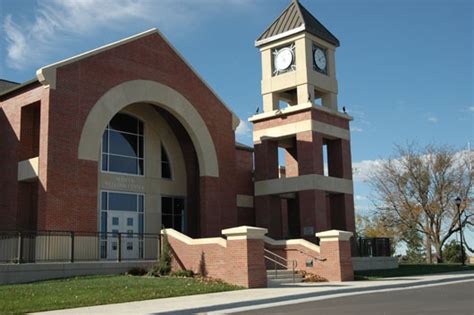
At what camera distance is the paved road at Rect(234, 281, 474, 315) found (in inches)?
553

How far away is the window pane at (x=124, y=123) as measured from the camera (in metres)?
30.8

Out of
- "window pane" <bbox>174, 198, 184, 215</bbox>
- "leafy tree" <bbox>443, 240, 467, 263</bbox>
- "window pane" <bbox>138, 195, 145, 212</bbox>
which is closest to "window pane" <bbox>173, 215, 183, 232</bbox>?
"window pane" <bbox>174, 198, 184, 215</bbox>

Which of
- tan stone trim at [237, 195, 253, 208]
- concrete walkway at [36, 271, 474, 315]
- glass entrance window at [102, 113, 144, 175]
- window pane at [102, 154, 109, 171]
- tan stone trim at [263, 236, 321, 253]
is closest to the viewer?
concrete walkway at [36, 271, 474, 315]

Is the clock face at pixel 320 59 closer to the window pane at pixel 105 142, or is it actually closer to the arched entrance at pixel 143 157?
the arched entrance at pixel 143 157

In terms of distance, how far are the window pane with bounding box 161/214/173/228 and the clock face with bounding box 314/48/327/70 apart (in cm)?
1307

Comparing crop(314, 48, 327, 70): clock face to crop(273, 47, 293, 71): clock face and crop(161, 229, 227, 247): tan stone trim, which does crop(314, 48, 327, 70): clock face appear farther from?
crop(161, 229, 227, 247): tan stone trim

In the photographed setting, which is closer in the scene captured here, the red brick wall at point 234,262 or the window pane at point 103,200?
the red brick wall at point 234,262

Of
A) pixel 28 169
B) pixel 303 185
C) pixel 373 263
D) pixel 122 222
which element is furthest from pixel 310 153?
pixel 28 169

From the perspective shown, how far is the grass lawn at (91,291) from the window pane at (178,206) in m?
10.6

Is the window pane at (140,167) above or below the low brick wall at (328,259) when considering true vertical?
above

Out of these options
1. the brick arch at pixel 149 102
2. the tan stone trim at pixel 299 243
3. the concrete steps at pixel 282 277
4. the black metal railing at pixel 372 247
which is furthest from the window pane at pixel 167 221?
the black metal railing at pixel 372 247

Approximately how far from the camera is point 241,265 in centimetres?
2173

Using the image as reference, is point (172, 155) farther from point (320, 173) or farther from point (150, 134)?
point (320, 173)

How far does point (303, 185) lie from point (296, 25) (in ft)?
32.1
